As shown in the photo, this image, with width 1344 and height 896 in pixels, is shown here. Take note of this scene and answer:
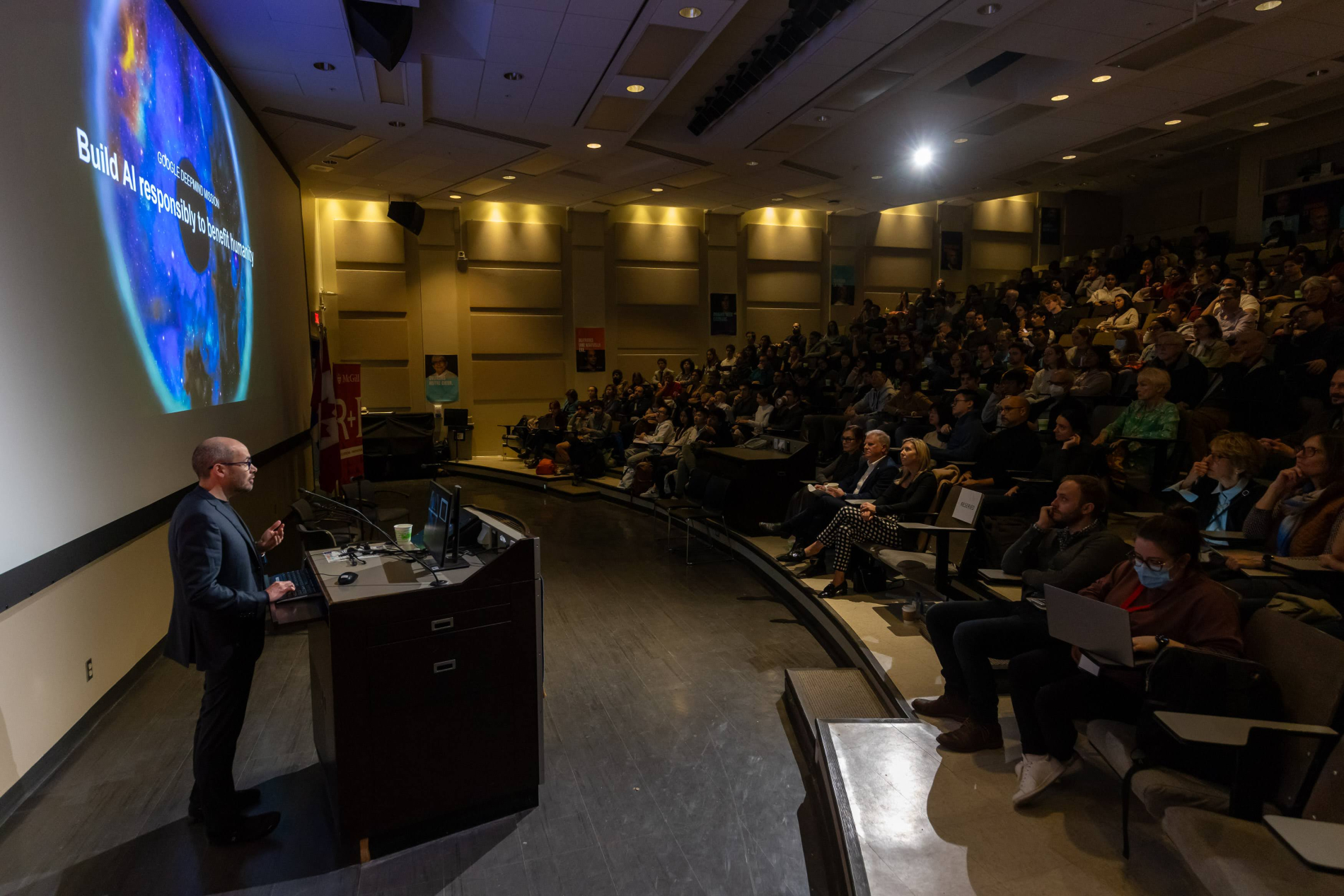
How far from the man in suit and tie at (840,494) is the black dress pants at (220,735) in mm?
3643

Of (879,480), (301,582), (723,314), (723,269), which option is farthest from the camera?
(723,314)

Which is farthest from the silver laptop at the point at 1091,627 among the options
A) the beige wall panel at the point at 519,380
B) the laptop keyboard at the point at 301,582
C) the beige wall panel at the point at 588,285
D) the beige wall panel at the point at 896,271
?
the beige wall panel at the point at 896,271

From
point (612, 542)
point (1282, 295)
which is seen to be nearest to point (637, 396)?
point (612, 542)

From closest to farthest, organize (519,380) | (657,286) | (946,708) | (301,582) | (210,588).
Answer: (210,588) < (301,582) < (946,708) < (519,380) < (657,286)

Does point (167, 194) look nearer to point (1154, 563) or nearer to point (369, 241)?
point (1154, 563)

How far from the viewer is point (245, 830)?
98.3 inches

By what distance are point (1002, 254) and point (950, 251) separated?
1003mm

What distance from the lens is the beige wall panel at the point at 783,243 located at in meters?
14.0

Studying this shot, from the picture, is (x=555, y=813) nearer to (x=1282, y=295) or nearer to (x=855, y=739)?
(x=855, y=739)

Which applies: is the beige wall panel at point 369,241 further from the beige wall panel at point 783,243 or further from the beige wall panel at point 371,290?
the beige wall panel at point 783,243

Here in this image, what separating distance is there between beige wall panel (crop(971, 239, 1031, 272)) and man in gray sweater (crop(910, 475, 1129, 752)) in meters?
12.5

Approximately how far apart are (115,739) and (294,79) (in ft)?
18.2

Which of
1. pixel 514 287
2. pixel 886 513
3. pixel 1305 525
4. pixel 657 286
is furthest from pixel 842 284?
pixel 1305 525

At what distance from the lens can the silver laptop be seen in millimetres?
2225
